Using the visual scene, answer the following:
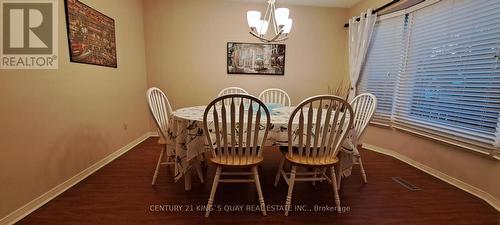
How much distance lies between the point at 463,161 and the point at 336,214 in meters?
1.53

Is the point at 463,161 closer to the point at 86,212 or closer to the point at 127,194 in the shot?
the point at 127,194

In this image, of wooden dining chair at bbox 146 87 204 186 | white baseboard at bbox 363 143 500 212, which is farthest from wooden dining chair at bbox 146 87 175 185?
white baseboard at bbox 363 143 500 212

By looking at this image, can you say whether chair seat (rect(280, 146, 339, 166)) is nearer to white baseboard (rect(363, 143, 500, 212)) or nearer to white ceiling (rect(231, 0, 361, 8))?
white baseboard (rect(363, 143, 500, 212))

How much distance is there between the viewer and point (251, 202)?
1.80 meters

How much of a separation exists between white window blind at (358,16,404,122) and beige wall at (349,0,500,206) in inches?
11.7

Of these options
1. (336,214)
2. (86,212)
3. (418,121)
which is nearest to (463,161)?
(418,121)

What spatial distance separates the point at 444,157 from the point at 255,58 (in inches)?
109

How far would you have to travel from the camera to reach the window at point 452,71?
1909mm

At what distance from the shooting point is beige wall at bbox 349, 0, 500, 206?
1.90m

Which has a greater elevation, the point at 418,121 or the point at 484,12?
the point at 484,12

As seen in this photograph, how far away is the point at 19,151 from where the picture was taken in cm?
154

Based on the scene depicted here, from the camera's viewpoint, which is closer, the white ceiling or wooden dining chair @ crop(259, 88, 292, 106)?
wooden dining chair @ crop(259, 88, 292, 106)

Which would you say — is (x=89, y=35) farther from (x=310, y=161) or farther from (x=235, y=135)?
(x=310, y=161)

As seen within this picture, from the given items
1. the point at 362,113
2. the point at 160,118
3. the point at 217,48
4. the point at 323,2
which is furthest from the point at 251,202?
the point at 323,2
